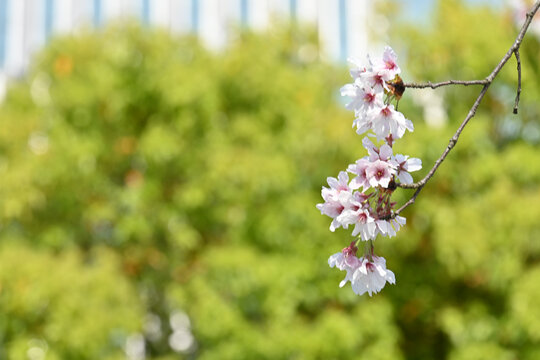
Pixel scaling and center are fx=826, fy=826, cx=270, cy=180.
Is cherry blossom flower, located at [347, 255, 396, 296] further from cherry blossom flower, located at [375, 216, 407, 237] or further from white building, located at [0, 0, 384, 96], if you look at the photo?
white building, located at [0, 0, 384, 96]

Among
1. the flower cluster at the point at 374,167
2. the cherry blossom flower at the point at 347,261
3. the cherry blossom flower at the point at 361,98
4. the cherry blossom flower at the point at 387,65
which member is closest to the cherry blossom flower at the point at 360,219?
the flower cluster at the point at 374,167

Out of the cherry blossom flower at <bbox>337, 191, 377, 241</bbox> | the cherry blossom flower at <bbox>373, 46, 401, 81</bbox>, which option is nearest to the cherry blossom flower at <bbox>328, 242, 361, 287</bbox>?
the cherry blossom flower at <bbox>337, 191, 377, 241</bbox>

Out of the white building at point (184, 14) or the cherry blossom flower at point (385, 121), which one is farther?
the white building at point (184, 14)

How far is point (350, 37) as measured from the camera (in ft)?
172

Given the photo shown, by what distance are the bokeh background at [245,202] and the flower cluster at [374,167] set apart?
10.8m

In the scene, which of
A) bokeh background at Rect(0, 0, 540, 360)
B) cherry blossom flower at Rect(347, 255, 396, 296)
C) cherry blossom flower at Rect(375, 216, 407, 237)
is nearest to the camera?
cherry blossom flower at Rect(375, 216, 407, 237)

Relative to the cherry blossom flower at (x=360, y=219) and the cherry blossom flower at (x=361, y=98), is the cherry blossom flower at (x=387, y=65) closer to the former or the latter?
the cherry blossom flower at (x=361, y=98)

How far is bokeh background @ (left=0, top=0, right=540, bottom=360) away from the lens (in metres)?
13.1

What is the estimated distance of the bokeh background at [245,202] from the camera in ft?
43.1

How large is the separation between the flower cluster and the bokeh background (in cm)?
1075

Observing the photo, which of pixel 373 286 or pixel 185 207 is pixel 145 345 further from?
pixel 373 286

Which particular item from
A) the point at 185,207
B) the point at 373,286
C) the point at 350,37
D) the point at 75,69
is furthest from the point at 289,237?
the point at 350,37

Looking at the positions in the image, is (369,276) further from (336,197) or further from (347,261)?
(336,197)

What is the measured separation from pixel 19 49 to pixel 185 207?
38105mm
